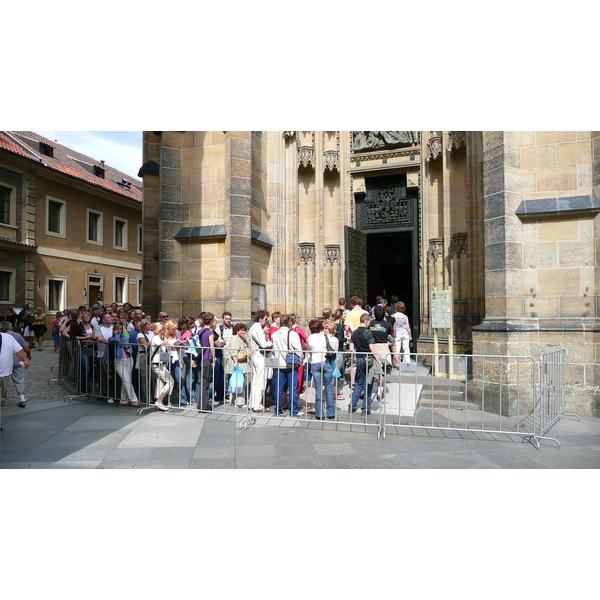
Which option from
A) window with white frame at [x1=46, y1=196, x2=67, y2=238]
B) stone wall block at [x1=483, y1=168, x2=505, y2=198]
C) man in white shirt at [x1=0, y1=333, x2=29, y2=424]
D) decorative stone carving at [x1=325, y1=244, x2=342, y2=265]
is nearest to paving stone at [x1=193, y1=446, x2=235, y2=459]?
man in white shirt at [x1=0, y1=333, x2=29, y2=424]

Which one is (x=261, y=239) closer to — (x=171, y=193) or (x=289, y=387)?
(x=171, y=193)

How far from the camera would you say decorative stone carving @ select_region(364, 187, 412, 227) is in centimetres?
1167

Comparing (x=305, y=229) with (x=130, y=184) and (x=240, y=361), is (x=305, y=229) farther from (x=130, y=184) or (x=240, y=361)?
(x=130, y=184)

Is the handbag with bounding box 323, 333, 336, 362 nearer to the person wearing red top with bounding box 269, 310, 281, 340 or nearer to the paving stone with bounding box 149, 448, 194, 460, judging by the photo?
the person wearing red top with bounding box 269, 310, 281, 340

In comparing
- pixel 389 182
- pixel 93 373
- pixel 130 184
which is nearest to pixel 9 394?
pixel 93 373

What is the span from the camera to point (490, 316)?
7191 mm

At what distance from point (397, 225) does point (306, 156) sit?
123 inches

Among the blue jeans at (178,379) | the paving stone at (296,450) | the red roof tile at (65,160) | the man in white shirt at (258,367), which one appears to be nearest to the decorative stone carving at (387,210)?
the man in white shirt at (258,367)

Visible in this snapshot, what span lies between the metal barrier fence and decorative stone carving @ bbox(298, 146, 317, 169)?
619 cm

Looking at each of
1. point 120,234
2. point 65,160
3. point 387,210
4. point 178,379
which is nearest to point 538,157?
point 387,210

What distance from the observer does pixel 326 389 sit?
645 centimetres

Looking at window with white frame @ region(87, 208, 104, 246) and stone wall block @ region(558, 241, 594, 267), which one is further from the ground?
window with white frame @ region(87, 208, 104, 246)

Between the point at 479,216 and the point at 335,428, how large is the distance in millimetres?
5872

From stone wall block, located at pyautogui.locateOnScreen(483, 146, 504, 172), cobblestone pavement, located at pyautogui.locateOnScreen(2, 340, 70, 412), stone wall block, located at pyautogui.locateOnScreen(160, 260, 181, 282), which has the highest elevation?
stone wall block, located at pyautogui.locateOnScreen(483, 146, 504, 172)
